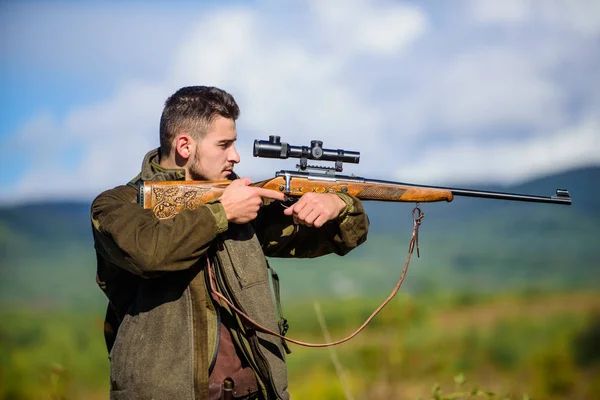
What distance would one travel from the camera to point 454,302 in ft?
32.3

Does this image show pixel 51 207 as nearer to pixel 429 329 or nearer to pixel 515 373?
pixel 429 329

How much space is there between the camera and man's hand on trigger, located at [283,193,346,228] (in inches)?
140

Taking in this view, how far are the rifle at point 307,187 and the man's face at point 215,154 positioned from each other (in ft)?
0.36

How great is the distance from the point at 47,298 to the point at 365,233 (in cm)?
779

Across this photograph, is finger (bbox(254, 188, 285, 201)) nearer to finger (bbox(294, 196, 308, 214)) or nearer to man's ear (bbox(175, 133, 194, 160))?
finger (bbox(294, 196, 308, 214))

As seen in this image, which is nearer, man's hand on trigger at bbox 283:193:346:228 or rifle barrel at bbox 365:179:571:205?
man's hand on trigger at bbox 283:193:346:228

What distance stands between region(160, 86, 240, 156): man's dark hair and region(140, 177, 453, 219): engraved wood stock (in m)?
0.32

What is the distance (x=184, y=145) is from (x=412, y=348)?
14.2ft

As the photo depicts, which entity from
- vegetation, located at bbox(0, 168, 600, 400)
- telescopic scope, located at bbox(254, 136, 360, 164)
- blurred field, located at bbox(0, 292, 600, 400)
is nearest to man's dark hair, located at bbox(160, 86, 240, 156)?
telescopic scope, located at bbox(254, 136, 360, 164)

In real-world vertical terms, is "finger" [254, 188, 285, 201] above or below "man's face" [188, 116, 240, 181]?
below

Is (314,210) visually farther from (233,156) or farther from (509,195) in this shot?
(509,195)

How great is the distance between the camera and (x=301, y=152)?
388cm

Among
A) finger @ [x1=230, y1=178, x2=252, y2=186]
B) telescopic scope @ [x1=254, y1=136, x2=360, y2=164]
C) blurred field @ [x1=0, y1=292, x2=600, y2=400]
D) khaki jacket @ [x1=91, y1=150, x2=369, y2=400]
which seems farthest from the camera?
blurred field @ [x1=0, y1=292, x2=600, y2=400]

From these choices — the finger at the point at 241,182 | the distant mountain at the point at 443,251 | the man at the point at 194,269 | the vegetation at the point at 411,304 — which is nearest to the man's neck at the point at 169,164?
the man at the point at 194,269
